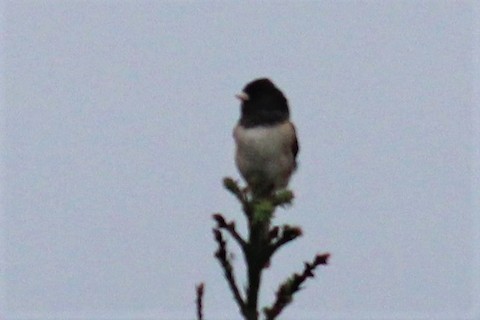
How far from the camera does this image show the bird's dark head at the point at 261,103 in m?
4.63

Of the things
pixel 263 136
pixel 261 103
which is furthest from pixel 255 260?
pixel 261 103

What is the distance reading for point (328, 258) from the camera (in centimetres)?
298

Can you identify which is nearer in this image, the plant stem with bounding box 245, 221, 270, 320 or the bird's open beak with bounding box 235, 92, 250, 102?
the plant stem with bounding box 245, 221, 270, 320

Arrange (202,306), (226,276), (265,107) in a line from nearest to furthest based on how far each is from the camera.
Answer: (202,306) → (226,276) → (265,107)

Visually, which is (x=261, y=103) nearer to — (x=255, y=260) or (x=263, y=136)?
(x=263, y=136)

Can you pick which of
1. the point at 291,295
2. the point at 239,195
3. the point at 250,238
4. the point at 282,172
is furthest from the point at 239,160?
the point at 291,295

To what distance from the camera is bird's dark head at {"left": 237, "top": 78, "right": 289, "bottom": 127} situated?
4.63 m

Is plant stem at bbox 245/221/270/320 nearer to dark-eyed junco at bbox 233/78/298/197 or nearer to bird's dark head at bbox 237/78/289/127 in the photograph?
dark-eyed junco at bbox 233/78/298/197

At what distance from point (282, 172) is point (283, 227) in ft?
5.07

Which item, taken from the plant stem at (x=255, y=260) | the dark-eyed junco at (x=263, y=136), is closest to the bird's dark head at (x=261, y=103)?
the dark-eyed junco at (x=263, y=136)

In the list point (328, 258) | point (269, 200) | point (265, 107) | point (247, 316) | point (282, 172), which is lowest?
point (247, 316)

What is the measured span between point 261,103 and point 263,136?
20 centimetres

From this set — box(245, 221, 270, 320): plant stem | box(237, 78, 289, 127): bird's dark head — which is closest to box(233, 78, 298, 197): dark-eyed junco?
box(237, 78, 289, 127): bird's dark head

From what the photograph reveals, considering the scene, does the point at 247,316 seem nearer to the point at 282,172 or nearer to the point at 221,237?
the point at 221,237
